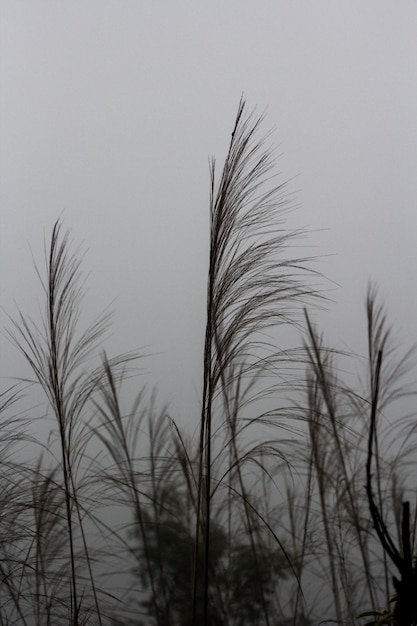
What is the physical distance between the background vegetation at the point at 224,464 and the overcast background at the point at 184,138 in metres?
0.09

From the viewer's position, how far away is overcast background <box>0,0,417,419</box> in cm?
225

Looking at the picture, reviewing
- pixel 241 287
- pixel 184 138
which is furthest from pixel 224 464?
pixel 184 138

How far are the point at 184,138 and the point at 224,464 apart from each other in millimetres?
975

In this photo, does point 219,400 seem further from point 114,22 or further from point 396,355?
point 114,22

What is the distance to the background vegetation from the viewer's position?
2.12 m

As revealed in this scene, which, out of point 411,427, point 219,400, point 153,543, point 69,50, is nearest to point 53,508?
point 153,543

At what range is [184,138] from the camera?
2.31 meters

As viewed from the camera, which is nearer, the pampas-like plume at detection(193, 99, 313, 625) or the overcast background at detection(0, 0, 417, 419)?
the pampas-like plume at detection(193, 99, 313, 625)

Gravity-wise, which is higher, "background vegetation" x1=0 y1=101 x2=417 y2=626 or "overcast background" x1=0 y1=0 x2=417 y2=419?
"overcast background" x1=0 y1=0 x2=417 y2=419

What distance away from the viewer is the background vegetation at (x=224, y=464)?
2117 mm

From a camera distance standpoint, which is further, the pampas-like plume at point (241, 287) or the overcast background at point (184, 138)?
the overcast background at point (184, 138)

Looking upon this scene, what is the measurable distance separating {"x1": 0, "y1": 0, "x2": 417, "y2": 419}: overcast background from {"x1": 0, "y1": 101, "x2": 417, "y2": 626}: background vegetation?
95 millimetres

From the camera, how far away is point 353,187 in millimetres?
2312

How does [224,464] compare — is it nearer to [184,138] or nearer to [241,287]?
[241,287]
